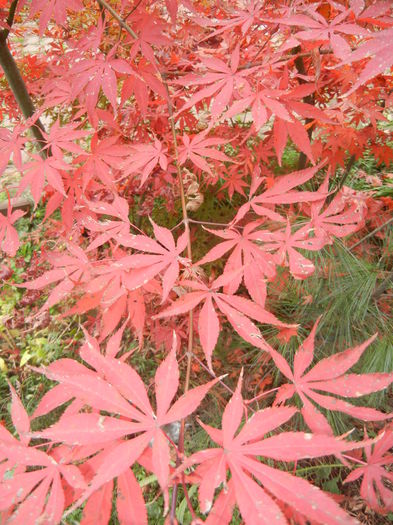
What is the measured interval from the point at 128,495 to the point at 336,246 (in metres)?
1.64

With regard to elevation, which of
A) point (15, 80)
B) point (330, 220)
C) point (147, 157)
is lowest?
point (330, 220)

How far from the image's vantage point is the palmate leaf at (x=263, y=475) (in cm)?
45

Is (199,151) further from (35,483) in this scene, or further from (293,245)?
(35,483)

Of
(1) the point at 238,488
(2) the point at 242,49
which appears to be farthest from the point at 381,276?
(1) the point at 238,488

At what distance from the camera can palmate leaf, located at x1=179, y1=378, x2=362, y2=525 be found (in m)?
0.45

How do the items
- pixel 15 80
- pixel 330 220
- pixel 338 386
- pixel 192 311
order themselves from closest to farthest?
pixel 338 386 → pixel 192 311 → pixel 330 220 → pixel 15 80

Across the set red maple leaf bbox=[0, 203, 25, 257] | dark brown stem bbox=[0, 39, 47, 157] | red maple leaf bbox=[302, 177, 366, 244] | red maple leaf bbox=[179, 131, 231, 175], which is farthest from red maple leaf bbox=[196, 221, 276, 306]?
dark brown stem bbox=[0, 39, 47, 157]

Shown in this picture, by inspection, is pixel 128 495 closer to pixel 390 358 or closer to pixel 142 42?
pixel 142 42

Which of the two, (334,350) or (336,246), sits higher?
(336,246)

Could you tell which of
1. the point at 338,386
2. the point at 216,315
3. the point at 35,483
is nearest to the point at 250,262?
the point at 216,315

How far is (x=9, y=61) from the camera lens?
1.51 meters

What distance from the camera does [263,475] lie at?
1.61ft

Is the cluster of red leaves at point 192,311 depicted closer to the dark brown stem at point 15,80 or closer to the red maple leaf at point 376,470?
the red maple leaf at point 376,470

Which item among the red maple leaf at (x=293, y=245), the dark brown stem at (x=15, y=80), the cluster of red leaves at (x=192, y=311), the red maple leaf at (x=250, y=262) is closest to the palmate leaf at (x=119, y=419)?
the cluster of red leaves at (x=192, y=311)
